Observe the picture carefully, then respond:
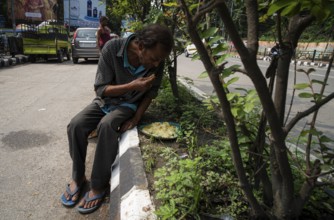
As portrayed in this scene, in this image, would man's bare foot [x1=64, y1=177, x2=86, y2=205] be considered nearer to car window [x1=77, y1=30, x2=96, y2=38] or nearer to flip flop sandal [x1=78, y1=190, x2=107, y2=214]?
flip flop sandal [x1=78, y1=190, x2=107, y2=214]

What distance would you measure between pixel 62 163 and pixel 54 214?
2.73 ft

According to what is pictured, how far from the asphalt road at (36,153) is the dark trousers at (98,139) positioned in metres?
0.24

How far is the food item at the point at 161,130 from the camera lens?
2635 millimetres

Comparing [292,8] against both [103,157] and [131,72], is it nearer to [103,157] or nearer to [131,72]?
[103,157]

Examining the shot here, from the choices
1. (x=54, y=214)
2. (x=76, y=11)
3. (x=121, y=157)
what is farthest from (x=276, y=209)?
(x=76, y=11)

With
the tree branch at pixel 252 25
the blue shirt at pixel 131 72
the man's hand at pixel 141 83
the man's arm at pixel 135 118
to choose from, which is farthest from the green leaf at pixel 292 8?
the man's arm at pixel 135 118

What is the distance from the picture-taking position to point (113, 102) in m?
2.61

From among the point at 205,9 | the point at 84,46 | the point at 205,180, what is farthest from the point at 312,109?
the point at 84,46

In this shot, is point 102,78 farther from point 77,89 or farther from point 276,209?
point 77,89

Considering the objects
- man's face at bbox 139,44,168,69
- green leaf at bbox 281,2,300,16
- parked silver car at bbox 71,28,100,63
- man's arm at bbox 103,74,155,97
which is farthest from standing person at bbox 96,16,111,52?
green leaf at bbox 281,2,300,16

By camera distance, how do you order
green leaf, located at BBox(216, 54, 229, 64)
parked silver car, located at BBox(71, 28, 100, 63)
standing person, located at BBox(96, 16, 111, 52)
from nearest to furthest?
green leaf, located at BBox(216, 54, 229, 64)
standing person, located at BBox(96, 16, 111, 52)
parked silver car, located at BBox(71, 28, 100, 63)

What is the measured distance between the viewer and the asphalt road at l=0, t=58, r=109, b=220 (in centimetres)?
222

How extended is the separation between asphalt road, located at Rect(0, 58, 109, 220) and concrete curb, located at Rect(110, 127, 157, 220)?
32cm

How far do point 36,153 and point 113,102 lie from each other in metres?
1.18
